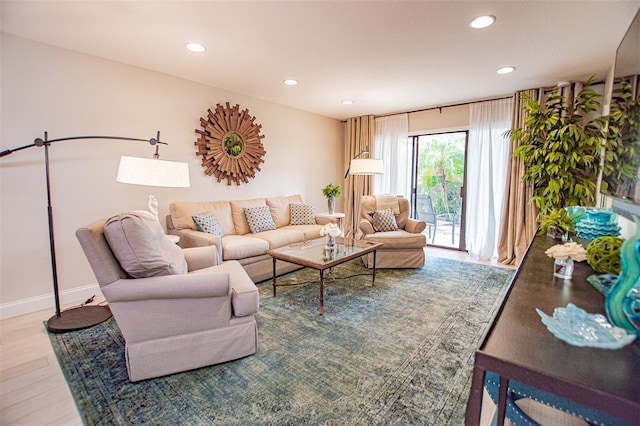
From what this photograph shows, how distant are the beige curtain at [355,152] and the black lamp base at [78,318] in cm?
407

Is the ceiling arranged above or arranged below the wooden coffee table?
above

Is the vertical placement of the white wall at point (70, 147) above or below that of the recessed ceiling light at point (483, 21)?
below

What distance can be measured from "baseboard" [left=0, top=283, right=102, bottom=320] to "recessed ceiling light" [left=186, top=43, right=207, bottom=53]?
2.52 meters

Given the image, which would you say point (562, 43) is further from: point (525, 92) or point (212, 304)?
point (212, 304)

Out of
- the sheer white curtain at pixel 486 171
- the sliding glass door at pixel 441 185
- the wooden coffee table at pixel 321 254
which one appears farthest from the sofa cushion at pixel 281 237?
the sheer white curtain at pixel 486 171

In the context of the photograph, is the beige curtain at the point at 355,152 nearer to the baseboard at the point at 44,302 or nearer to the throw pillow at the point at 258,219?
the throw pillow at the point at 258,219

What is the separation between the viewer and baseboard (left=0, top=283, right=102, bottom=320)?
2.63 metres

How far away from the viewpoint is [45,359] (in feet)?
6.65

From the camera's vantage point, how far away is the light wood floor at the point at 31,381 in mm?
1558

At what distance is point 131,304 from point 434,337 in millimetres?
2052

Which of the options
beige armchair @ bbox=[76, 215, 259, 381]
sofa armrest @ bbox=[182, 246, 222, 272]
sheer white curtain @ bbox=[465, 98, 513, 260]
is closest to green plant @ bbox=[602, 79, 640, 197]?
sheer white curtain @ bbox=[465, 98, 513, 260]

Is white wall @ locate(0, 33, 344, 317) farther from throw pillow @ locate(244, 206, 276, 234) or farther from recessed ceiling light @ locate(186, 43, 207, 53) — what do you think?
recessed ceiling light @ locate(186, 43, 207, 53)

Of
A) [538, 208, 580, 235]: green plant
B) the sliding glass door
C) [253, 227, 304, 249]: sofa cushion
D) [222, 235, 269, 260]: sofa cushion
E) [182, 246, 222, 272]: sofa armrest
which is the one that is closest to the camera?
[538, 208, 580, 235]: green plant

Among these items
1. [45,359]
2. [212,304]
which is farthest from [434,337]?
[45,359]
